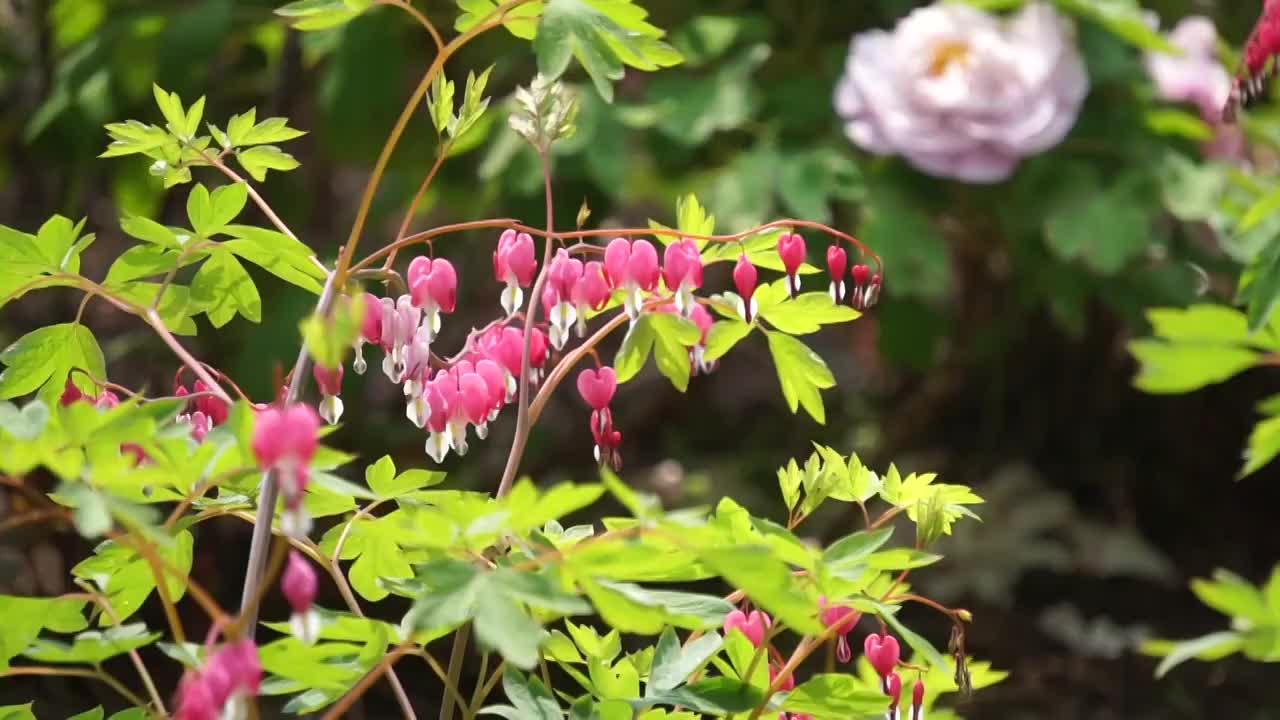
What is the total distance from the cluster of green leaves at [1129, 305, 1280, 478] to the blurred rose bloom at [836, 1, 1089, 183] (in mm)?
1203

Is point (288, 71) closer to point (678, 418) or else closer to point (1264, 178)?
point (678, 418)

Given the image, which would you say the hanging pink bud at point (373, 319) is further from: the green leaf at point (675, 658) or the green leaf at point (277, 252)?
the green leaf at point (675, 658)

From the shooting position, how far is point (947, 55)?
2072mm

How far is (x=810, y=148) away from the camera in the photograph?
2.10 m

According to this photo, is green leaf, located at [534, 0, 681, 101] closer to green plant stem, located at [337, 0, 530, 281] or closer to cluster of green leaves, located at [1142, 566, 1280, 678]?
green plant stem, located at [337, 0, 530, 281]

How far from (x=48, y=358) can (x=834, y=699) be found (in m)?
0.55

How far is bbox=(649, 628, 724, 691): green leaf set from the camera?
Result: 0.84 meters

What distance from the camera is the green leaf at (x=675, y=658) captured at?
835 mm

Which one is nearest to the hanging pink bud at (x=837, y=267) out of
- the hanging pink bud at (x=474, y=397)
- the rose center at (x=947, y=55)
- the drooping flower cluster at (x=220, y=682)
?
the hanging pink bud at (x=474, y=397)

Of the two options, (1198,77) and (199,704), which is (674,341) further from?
(1198,77)

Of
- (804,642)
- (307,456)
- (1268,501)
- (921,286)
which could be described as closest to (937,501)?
(804,642)

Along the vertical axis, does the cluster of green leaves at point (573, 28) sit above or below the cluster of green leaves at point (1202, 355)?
above

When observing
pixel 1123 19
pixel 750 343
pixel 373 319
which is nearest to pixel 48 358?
pixel 373 319

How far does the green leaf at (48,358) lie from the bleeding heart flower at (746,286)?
419 mm
